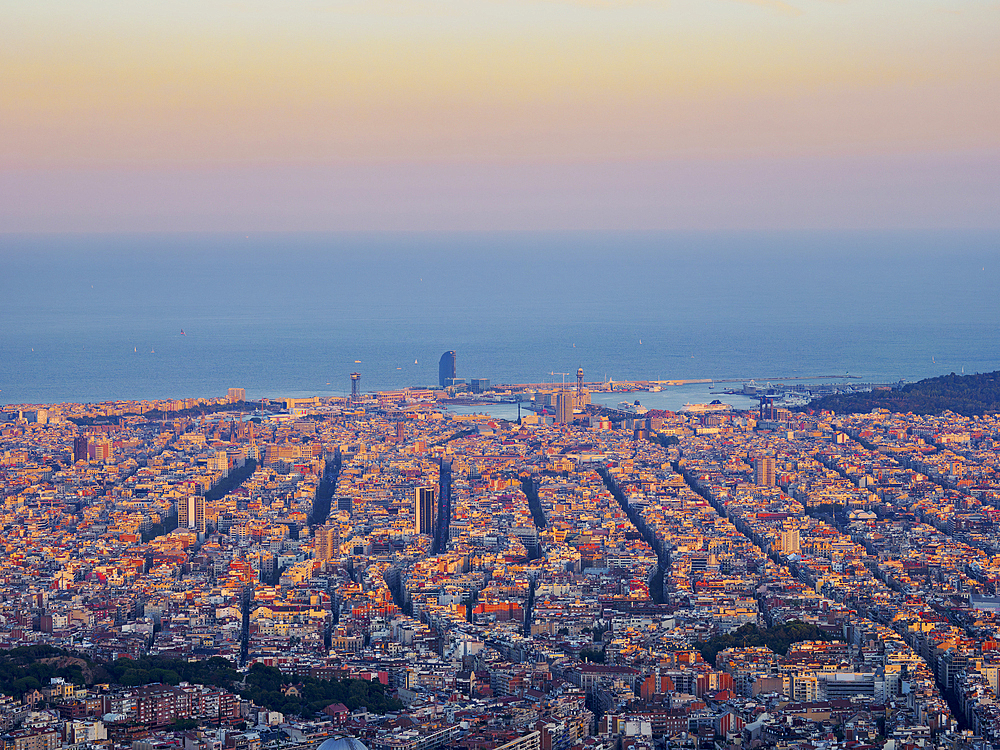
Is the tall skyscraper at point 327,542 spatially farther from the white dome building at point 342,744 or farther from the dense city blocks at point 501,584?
the white dome building at point 342,744

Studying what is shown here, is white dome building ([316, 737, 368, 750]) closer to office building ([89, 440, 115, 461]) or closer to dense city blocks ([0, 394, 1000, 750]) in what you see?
dense city blocks ([0, 394, 1000, 750])

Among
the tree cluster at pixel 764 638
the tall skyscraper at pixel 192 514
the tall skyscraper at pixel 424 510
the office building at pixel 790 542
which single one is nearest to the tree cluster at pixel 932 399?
the tall skyscraper at pixel 424 510

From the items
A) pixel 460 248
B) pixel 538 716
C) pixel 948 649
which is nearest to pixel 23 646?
pixel 538 716

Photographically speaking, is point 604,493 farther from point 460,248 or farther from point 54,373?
point 460,248

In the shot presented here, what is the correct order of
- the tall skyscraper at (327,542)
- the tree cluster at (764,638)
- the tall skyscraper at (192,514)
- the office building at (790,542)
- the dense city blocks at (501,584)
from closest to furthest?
the dense city blocks at (501,584), the tree cluster at (764,638), the tall skyscraper at (327,542), the office building at (790,542), the tall skyscraper at (192,514)

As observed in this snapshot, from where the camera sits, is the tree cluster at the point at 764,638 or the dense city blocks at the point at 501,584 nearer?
the dense city blocks at the point at 501,584

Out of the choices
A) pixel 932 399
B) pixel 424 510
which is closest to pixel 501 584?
pixel 424 510

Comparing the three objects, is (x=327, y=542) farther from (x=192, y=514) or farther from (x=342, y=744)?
(x=342, y=744)
